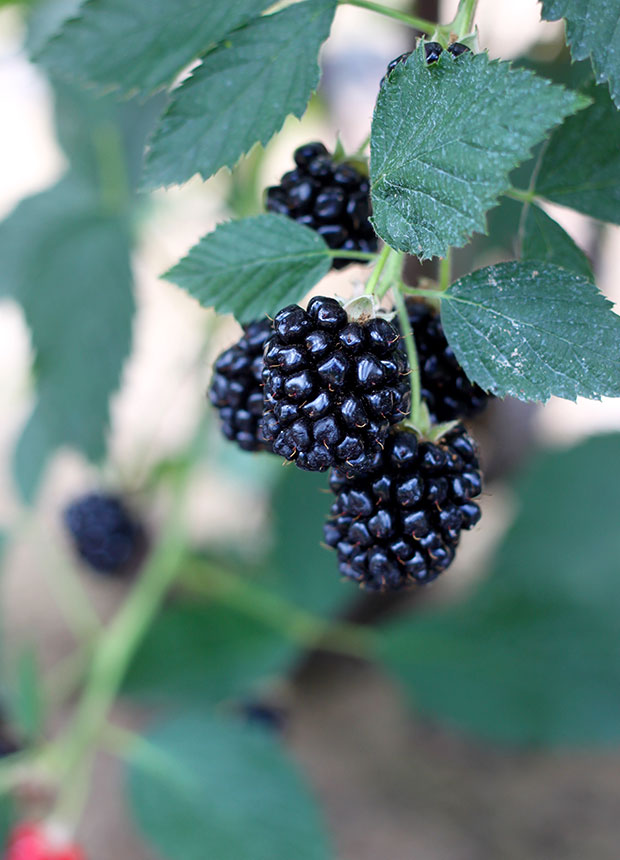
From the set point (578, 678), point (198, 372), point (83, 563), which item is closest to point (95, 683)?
point (83, 563)

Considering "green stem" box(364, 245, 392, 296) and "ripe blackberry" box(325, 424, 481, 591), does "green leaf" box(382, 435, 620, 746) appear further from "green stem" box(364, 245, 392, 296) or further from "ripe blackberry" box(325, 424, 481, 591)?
"green stem" box(364, 245, 392, 296)

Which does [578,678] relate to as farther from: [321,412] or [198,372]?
[321,412]

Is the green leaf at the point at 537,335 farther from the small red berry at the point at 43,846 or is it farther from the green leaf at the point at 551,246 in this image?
the small red berry at the point at 43,846

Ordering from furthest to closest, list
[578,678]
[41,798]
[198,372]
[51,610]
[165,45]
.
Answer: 1. [51,610]
2. [198,372]
3. [578,678]
4. [41,798]
5. [165,45]

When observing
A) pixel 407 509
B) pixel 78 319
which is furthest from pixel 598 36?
→ pixel 78 319

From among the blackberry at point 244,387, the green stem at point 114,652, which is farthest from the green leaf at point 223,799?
the blackberry at point 244,387

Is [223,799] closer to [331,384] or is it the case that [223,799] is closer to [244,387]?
[244,387]
